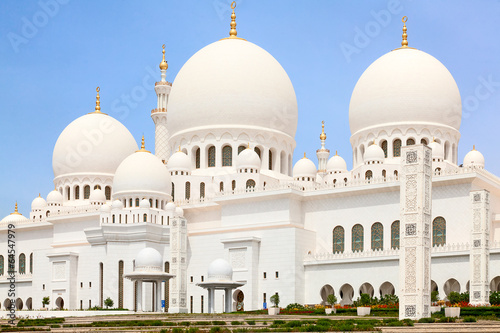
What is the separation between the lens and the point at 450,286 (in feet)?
120

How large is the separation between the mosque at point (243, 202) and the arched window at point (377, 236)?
6 cm

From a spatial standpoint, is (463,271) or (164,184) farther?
(164,184)

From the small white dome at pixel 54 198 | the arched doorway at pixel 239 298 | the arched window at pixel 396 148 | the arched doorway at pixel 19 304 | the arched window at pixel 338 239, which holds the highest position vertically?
the arched window at pixel 396 148

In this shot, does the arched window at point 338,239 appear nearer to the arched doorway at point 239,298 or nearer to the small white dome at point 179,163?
the arched doorway at point 239,298

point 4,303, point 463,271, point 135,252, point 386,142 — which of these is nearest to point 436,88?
point 386,142

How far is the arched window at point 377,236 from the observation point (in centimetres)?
3941

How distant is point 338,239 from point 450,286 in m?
6.74

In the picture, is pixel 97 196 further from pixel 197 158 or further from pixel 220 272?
pixel 220 272

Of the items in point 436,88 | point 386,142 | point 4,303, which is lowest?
point 4,303

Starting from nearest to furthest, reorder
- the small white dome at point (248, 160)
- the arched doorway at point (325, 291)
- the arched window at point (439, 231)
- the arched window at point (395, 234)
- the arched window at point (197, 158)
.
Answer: the arched window at point (439, 231) → the arched window at point (395, 234) → the arched doorway at point (325, 291) → the small white dome at point (248, 160) → the arched window at point (197, 158)

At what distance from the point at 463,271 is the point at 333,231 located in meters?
7.97

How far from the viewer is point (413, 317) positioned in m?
23.4

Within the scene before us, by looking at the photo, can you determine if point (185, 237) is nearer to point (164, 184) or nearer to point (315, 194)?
point (164, 184)

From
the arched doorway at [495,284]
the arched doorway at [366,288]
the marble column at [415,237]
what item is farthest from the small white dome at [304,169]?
the marble column at [415,237]
